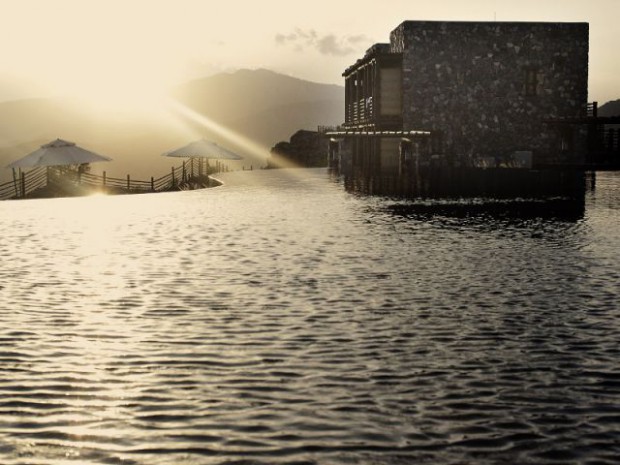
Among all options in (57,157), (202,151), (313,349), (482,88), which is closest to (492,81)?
(482,88)

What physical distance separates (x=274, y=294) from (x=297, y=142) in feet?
185

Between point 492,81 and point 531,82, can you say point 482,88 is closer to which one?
point 492,81

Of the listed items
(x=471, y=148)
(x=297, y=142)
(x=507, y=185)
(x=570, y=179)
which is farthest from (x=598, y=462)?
(x=297, y=142)

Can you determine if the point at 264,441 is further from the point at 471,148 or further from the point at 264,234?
the point at 471,148

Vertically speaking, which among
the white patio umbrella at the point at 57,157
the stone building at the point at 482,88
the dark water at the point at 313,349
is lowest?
the dark water at the point at 313,349

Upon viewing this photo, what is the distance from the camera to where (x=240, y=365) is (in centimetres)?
716

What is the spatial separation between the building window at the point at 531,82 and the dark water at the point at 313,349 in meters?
33.0

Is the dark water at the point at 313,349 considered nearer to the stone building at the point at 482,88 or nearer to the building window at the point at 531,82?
the stone building at the point at 482,88

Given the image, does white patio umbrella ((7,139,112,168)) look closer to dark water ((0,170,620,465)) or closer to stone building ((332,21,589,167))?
stone building ((332,21,589,167))

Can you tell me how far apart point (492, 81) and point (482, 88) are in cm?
63

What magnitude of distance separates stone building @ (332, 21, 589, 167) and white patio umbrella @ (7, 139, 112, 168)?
672 inches

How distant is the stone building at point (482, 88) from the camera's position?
47.9m

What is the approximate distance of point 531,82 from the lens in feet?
159

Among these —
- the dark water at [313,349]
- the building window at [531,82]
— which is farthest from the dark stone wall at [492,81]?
the dark water at [313,349]
